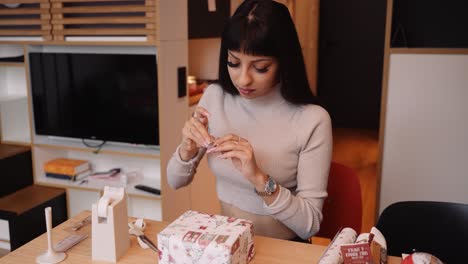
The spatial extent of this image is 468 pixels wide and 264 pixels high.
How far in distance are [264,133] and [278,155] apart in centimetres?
9

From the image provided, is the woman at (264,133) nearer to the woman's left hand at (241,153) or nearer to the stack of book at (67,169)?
the woman's left hand at (241,153)

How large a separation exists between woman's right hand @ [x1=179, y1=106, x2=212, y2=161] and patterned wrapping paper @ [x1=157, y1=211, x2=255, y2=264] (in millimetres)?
A: 257

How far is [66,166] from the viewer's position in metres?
2.90

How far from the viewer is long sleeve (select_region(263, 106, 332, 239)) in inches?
52.8

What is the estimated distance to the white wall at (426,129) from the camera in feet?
8.18

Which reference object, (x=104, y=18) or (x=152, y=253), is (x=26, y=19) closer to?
(x=104, y=18)

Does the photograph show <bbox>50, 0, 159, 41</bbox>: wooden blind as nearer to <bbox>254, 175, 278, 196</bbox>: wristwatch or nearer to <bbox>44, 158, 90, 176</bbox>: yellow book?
<bbox>44, 158, 90, 176</bbox>: yellow book

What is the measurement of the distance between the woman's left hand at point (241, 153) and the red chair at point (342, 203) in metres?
0.50

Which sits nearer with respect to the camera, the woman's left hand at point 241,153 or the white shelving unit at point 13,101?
the woman's left hand at point 241,153

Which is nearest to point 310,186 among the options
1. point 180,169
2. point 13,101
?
point 180,169

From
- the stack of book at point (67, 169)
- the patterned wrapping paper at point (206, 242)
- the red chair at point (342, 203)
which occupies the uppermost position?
the patterned wrapping paper at point (206, 242)

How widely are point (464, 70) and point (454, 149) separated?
0.43 m

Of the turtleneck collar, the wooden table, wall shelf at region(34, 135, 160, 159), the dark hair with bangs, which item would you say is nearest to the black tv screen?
wall shelf at region(34, 135, 160, 159)

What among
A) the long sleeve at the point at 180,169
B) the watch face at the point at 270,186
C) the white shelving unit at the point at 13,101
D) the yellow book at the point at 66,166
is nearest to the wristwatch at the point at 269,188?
the watch face at the point at 270,186
